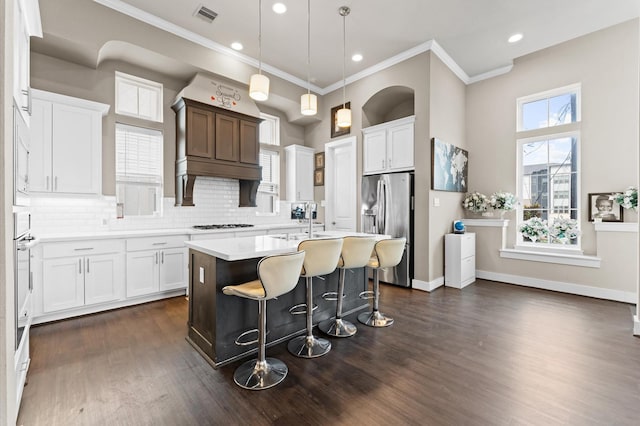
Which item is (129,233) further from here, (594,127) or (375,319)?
(594,127)

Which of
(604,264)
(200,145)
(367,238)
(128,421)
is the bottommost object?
(128,421)

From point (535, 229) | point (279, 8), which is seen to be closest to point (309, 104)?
point (279, 8)

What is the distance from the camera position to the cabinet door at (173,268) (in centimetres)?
388

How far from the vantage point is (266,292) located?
204 cm

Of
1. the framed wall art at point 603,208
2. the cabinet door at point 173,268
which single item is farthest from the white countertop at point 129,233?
the framed wall art at point 603,208

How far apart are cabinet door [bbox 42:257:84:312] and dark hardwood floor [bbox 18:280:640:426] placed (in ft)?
0.68

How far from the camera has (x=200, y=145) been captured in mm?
4398

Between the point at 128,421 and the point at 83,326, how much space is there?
6.25ft

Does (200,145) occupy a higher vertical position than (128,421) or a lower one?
higher

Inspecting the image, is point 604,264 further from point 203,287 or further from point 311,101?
point 203,287

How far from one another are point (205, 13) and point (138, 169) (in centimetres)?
233

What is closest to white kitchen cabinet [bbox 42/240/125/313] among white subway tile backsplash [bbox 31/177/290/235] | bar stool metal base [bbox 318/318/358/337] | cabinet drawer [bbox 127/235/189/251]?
cabinet drawer [bbox 127/235/189/251]

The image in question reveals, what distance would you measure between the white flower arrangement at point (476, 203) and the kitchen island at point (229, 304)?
3.81 metres

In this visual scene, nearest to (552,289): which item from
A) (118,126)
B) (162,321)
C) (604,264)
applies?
(604,264)
